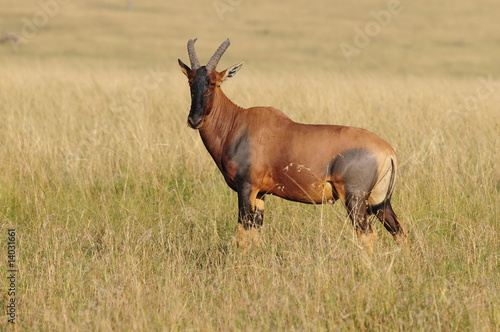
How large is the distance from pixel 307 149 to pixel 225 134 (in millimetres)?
867

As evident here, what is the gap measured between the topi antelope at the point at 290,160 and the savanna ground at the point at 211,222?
0.83 feet

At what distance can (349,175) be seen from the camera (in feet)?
19.3

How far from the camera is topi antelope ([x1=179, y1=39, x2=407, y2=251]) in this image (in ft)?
19.3

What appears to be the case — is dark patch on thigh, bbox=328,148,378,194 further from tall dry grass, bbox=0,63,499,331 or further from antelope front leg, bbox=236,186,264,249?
antelope front leg, bbox=236,186,264,249

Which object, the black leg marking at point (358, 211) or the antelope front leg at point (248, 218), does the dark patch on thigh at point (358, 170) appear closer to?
the black leg marking at point (358, 211)

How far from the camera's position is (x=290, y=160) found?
6.14m

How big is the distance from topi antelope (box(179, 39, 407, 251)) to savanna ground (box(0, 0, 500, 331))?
254 mm

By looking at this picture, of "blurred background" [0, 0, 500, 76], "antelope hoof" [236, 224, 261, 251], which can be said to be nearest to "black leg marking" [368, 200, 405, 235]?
"antelope hoof" [236, 224, 261, 251]

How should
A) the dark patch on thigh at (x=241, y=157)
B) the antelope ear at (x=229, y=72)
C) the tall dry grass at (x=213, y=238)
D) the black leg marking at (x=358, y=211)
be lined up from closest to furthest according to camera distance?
1. the tall dry grass at (x=213, y=238)
2. the black leg marking at (x=358, y=211)
3. the dark patch on thigh at (x=241, y=157)
4. the antelope ear at (x=229, y=72)

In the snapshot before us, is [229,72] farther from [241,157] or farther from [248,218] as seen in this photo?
[248,218]

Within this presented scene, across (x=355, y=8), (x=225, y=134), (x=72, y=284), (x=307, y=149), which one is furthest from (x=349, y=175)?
(x=355, y=8)

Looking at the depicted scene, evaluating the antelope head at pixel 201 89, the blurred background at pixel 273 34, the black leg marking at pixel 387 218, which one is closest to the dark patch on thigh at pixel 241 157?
the antelope head at pixel 201 89

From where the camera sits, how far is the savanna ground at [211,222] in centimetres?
461

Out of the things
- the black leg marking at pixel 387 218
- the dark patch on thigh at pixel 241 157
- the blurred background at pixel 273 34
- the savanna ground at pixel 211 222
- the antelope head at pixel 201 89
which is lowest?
the blurred background at pixel 273 34
